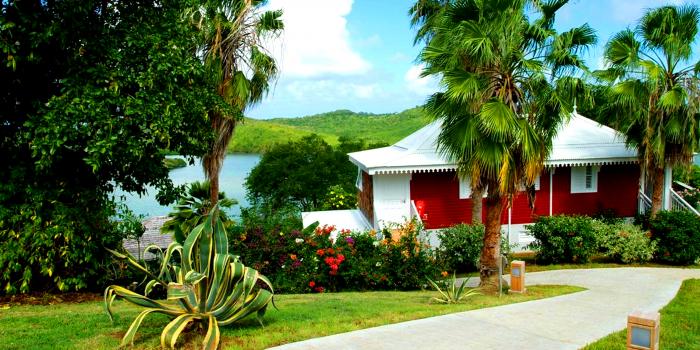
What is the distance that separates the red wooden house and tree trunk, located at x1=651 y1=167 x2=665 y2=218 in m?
1.20

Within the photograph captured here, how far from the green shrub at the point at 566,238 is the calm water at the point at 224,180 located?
52.8 feet

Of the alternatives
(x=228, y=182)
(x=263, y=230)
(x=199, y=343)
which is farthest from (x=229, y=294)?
(x=228, y=182)

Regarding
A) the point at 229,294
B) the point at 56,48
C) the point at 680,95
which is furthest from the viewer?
the point at 680,95

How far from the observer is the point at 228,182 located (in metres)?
50.4

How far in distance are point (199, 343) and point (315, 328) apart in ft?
4.97

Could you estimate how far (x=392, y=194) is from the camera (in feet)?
55.5

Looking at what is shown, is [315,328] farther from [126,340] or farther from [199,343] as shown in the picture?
[126,340]

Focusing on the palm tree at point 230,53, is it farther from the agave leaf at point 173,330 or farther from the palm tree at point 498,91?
the agave leaf at point 173,330

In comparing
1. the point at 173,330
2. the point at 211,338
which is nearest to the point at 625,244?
the point at 211,338

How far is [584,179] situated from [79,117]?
15393 mm

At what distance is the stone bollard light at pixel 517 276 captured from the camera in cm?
1023

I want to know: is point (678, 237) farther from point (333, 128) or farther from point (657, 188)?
point (333, 128)

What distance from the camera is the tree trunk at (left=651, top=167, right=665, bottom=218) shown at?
1584 centimetres

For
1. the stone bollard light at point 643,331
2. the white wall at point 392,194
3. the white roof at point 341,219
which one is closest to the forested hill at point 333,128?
the white roof at point 341,219
